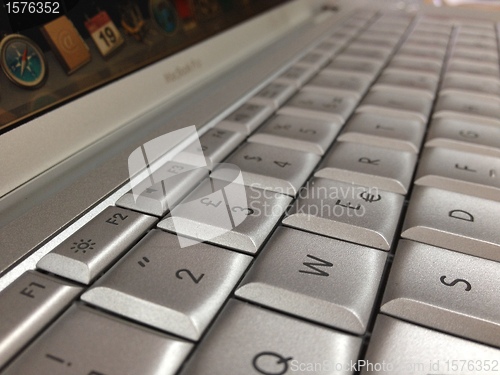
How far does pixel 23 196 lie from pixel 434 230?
0.37 metres

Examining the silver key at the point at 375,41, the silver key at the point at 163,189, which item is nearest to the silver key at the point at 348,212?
the silver key at the point at 163,189

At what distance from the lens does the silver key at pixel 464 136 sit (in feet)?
1.74

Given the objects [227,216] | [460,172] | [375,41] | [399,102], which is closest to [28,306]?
[227,216]

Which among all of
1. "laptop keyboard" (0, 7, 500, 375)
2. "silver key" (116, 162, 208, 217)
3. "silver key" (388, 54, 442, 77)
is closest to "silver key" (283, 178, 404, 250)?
"laptop keyboard" (0, 7, 500, 375)

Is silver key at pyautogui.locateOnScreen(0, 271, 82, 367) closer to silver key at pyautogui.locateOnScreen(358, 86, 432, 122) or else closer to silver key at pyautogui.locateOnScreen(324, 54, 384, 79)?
silver key at pyautogui.locateOnScreen(358, 86, 432, 122)

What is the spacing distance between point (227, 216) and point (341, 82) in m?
0.42

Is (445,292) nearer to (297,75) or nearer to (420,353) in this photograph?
(420,353)

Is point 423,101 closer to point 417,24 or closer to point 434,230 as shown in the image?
point 434,230

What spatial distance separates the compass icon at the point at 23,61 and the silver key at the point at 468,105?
1.70ft

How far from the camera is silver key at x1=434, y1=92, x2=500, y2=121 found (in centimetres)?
63

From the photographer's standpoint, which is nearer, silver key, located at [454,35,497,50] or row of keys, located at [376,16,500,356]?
row of keys, located at [376,16,500,356]

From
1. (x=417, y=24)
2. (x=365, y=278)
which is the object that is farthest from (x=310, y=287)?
(x=417, y=24)

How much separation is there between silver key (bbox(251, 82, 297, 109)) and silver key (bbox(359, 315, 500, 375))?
39 cm

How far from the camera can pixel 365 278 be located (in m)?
0.33
